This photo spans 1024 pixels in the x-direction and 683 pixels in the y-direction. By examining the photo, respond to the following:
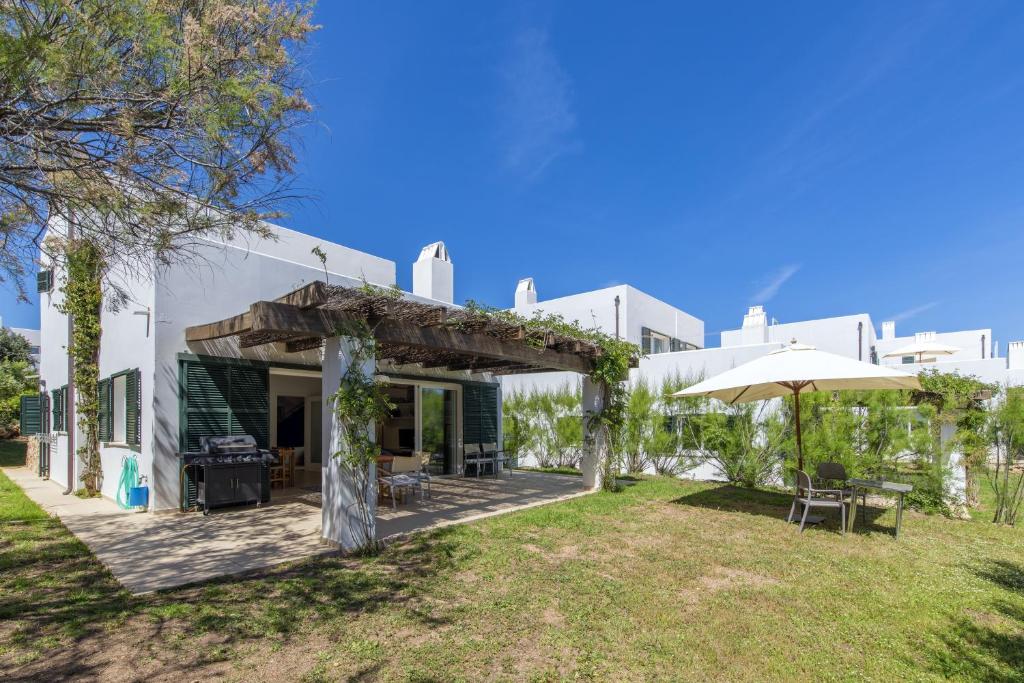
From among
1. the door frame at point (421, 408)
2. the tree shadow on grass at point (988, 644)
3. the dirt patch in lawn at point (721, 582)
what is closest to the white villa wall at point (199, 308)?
the door frame at point (421, 408)

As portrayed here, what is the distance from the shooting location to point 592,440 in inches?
423

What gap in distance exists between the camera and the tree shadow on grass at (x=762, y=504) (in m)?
7.76

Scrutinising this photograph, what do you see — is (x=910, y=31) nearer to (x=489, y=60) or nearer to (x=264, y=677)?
(x=489, y=60)

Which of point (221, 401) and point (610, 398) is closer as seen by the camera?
point (221, 401)

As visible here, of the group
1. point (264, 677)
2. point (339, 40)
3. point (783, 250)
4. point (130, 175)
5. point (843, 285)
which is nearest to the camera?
point (264, 677)

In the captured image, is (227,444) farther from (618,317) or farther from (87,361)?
(618,317)

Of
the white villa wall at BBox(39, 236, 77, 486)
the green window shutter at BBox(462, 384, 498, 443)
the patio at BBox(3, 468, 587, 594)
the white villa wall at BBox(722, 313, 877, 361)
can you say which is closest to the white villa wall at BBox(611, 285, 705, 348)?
the white villa wall at BBox(722, 313, 877, 361)

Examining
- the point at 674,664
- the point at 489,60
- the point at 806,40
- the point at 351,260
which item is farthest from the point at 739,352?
the point at 674,664

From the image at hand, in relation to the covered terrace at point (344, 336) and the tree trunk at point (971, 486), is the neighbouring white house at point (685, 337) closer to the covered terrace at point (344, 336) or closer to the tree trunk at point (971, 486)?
the tree trunk at point (971, 486)

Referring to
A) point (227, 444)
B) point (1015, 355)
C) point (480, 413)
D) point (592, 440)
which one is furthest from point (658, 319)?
point (1015, 355)

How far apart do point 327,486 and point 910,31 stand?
11.4m

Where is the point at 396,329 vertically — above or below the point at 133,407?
above

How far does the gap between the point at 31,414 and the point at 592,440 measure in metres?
15.1

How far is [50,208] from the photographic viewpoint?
442cm
